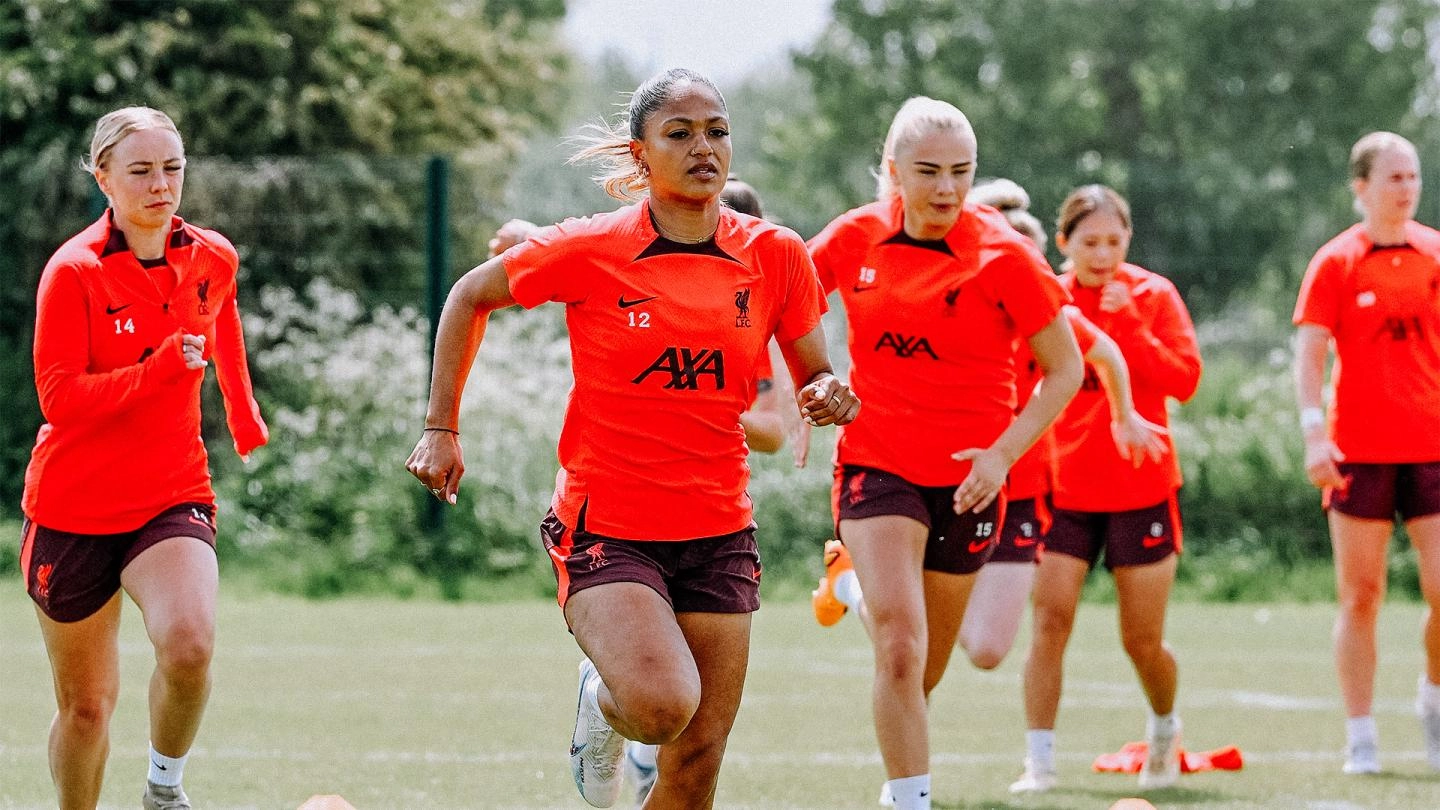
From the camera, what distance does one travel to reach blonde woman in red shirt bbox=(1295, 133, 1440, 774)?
26.8 feet

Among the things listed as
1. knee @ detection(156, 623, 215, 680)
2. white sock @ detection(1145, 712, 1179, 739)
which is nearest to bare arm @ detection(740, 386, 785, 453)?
knee @ detection(156, 623, 215, 680)

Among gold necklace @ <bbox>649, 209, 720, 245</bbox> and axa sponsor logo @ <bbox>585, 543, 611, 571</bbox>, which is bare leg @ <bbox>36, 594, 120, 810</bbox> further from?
gold necklace @ <bbox>649, 209, 720, 245</bbox>

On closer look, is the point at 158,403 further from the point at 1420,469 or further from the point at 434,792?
the point at 1420,469

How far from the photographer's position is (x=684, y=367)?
4.95 meters

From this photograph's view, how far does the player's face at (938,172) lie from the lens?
6.20 metres

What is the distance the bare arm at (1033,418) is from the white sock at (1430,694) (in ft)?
9.65

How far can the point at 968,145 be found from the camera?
245 inches

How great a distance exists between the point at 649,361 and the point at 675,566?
0.53 metres

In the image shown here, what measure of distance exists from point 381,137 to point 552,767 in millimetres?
12778

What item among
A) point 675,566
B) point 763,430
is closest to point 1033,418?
point 763,430

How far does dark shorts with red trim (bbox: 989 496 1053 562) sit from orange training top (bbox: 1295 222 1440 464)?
159 cm

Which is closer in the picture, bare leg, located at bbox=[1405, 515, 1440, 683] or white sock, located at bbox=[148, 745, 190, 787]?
white sock, located at bbox=[148, 745, 190, 787]

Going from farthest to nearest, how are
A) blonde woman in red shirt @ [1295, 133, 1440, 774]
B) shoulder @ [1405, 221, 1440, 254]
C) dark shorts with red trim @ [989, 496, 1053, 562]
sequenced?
shoulder @ [1405, 221, 1440, 254], blonde woman in red shirt @ [1295, 133, 1440, 774], dark shorts with red trim @ [989, 496, 1053, 562]

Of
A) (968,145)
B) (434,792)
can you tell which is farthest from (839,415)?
(434,792)
